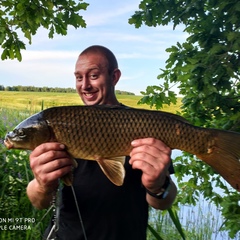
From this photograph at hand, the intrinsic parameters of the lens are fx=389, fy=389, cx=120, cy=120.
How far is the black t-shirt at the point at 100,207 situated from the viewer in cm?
129

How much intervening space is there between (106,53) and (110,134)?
0.53 metres

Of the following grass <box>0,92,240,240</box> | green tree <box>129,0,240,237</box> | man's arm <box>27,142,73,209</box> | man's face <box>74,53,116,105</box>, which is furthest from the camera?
grass <box>0,92,240,240</box>

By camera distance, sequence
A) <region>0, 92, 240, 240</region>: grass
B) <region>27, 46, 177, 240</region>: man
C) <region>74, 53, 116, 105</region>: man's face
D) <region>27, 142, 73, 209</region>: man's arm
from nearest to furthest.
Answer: <region>27, 142, 73, 209</region>: man's arm < <region>27, 46, 177, 240</region>: man < <region>74, 53, 116, 105</region>: man's face < <region>0, 92, 240, 240</region>: grass

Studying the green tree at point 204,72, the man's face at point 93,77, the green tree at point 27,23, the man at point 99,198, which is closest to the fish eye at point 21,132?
the man at point 99,198

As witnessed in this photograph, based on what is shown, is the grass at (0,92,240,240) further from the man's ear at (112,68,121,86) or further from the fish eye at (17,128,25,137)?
the fish eye at (17,128,25,137)

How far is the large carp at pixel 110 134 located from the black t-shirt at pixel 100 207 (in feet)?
0.78

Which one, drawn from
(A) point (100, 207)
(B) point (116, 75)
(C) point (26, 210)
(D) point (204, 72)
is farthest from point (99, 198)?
(C) point (26, 210)

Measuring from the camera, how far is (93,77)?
145 centimetres

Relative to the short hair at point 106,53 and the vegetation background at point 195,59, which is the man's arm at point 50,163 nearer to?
the short hair at point 106,53

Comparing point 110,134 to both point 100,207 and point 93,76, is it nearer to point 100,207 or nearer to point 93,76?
point 100,207

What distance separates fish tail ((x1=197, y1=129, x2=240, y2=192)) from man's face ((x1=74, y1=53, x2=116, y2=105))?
52 centimetres

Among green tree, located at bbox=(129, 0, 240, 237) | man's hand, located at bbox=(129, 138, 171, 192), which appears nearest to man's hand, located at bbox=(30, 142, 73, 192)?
man's hand, located at bbox=(129, 138, 171, 192)

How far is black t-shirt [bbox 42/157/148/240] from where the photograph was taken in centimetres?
129

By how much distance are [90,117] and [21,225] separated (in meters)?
1.67
